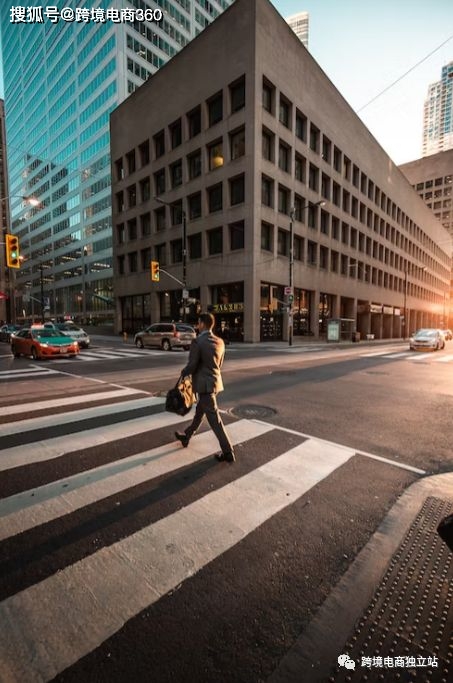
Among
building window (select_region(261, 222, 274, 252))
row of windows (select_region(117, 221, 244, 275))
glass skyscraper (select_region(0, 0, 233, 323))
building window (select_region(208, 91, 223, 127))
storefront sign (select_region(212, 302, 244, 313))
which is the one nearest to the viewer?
storefront sign (select_region(212, 302, 244, 313))

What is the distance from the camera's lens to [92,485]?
3.36 meters

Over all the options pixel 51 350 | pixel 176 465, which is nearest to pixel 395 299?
pixel 51 350

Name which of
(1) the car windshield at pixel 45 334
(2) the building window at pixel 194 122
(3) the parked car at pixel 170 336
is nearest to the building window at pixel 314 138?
(2) the building window at pixel 194 122

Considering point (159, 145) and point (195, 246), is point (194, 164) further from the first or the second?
point (195, 246)

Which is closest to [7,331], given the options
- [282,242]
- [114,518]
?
[282,242]

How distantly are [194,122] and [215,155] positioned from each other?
562 cm

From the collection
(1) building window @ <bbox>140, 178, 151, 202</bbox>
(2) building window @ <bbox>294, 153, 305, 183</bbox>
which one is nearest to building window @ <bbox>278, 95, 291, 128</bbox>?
(2) building window @ <bbox>294, 153, 305, 183</bbox>

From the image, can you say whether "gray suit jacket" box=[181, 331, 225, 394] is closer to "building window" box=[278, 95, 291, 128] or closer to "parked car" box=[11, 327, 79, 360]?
"parked car" box=[11, 327, 79, 360]

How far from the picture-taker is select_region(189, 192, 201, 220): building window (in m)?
30.9

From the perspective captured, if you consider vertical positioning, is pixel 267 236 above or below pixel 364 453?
above

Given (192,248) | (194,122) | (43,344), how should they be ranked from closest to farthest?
1. (43,344)
2. (194,122)
3. (192,248)

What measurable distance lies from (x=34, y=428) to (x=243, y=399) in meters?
4.19

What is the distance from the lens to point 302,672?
1.57 metres

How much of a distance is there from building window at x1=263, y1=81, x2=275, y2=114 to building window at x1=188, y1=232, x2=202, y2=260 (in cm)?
1265
